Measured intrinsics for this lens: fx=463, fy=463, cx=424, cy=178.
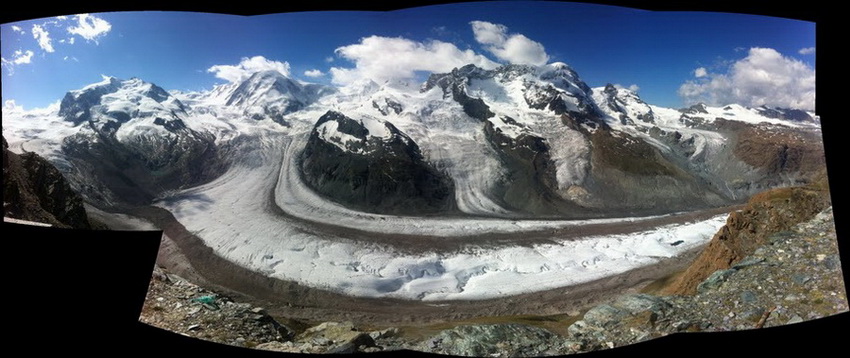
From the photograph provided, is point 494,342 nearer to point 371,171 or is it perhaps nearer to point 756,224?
point 756,224

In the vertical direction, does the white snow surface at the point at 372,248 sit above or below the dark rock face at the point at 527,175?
below

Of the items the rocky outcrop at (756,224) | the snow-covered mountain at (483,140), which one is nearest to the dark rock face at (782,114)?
the snow-covered mountain at (483,140)

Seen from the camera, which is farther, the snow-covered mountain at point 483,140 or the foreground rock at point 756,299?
the snow-covered mountain at point 483,140

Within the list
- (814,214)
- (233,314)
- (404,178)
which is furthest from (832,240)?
(404,178)

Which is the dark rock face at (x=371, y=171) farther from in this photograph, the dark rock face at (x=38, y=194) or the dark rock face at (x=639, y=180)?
the dark rock face at (x=38, y=194)

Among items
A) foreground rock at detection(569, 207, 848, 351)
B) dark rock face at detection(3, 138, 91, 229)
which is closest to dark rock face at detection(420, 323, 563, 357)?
foreground rock at detection(569, 207, 848, 351)

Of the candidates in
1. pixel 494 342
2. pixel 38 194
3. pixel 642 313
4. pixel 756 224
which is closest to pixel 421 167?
pixel 38 194

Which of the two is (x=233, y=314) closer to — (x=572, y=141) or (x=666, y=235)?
(x=666, y=235)
